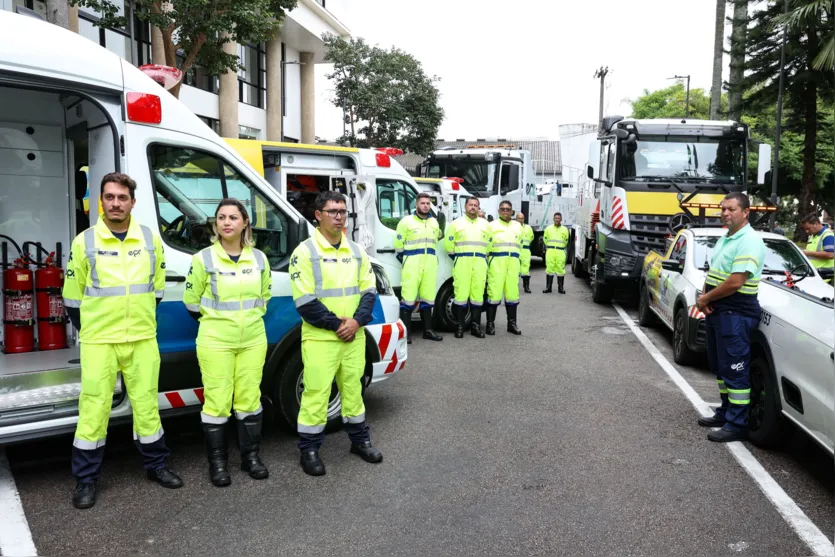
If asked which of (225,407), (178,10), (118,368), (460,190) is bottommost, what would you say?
(225,407)

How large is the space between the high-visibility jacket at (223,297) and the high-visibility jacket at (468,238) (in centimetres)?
524

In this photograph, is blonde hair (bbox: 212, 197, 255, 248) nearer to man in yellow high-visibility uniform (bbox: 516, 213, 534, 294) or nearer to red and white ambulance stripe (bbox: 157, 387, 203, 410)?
red and white ambulance stripe (bbox: 157, 387, 203, 410)

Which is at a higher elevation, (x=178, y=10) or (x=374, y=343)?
(x=178, y=10)

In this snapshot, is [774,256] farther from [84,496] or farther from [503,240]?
[84,496]

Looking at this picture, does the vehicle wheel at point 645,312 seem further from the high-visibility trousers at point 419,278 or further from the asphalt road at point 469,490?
the asphalt road at point 469,490

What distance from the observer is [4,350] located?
592cm

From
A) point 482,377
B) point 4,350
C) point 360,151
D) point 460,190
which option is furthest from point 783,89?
point 4,350

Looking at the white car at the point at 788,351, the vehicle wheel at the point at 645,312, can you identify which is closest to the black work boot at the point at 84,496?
the white car at the point at 788,351

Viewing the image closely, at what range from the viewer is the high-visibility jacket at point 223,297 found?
452 cm

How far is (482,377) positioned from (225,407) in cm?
356

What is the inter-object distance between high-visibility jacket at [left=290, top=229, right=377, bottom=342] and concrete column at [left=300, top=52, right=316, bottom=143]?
29.5 meters

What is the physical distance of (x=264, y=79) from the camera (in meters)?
30.2

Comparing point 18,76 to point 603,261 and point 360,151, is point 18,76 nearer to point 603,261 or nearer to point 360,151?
point 360,151

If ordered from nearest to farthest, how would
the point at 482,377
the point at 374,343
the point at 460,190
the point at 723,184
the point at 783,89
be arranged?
the point at 374,343 < the point at 482,377 < the point at 723,184 < the point at 460,190 < the point at 783,89
